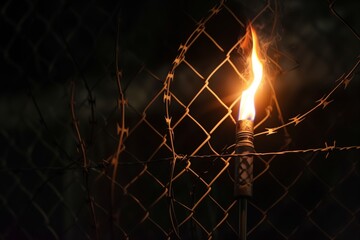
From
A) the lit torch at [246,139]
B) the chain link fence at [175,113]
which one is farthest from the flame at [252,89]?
the chain link fence at [175,113]

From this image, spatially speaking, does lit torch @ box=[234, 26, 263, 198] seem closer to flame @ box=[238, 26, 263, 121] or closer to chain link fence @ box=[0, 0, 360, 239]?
flame @ box=[238, 26, 263, 121]

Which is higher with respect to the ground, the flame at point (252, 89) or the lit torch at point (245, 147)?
the flame at point (252, 89)

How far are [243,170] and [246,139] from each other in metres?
0.08

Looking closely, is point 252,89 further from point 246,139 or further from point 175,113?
point 175,113

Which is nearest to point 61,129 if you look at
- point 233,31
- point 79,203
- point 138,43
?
point 79,203

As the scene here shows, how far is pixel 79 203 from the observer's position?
1.96m

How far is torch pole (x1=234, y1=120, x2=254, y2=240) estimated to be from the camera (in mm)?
1229

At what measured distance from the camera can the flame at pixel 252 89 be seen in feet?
4.32

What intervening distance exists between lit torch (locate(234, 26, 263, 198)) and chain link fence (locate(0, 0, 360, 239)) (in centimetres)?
21

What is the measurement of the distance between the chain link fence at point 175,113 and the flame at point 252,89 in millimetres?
147

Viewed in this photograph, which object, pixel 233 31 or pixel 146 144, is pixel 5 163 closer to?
pixel 146 144

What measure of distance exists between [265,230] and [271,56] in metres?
0.59

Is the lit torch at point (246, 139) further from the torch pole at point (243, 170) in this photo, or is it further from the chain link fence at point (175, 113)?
the chain link fence at point (175, 113)

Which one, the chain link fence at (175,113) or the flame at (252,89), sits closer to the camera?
the flame at (252,89)
